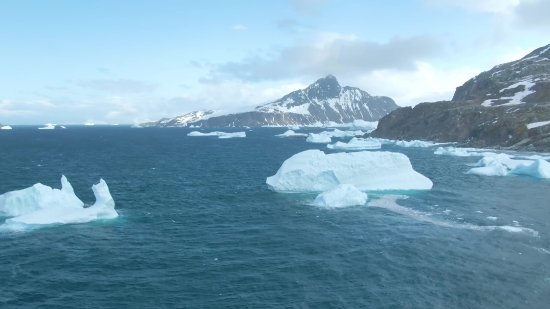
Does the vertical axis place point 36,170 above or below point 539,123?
below

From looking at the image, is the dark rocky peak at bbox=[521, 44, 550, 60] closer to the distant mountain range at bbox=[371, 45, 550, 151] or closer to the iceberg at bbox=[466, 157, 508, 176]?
the distant mountain range at bbox=[371, 45, 550, 151]

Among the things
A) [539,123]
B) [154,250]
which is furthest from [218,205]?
[539,123]

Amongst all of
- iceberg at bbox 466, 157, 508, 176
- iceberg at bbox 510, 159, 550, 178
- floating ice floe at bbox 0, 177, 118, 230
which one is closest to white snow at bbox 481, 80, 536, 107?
iceberg at bbox 510, 159, 550, 178

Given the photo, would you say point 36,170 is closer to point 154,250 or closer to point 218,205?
point 218,205

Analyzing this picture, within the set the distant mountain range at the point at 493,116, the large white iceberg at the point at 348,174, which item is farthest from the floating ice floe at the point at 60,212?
the distant mountain range at the point at 493,116

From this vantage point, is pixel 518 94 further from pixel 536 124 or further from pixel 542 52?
pixel 542 52

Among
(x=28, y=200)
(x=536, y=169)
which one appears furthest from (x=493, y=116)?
(x=28, y=200)

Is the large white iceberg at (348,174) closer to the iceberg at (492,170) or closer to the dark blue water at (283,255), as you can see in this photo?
the dark blue water at (283,255)
